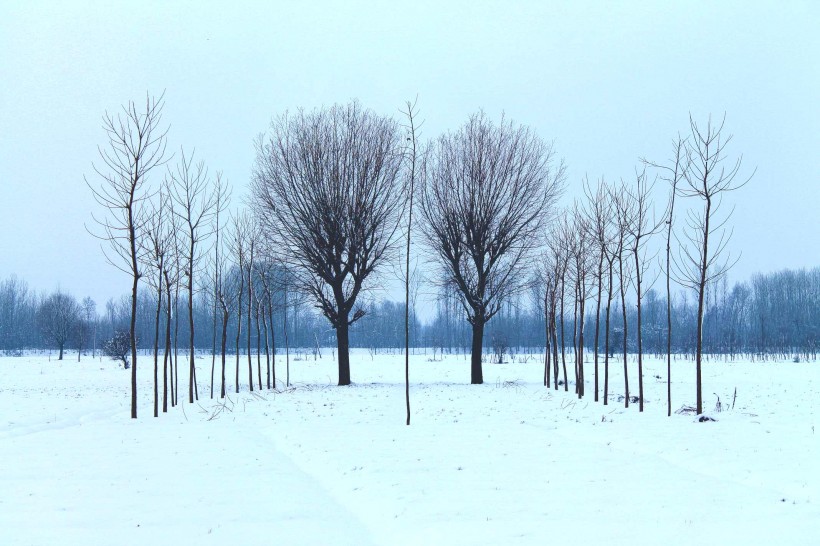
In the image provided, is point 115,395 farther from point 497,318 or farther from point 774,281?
point 774,281

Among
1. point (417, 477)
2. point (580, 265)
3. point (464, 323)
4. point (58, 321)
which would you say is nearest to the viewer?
point (417, 477)

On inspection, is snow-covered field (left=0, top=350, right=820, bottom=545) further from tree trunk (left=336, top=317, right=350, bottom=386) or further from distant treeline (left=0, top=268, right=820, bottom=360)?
distant treeline (left=0, top=268, right=820, bottom=360)

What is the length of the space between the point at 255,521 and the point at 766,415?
13827 mm

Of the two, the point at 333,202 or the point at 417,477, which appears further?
the point at 333,202

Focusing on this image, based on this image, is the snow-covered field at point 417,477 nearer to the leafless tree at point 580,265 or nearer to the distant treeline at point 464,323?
the leafless tree at point 580,265

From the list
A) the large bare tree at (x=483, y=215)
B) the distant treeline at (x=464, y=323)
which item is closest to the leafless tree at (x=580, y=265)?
the large bare tree at (x=483, y=215)

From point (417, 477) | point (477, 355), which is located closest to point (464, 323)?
point (477, 355)

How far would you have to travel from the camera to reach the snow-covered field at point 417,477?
21.0ft

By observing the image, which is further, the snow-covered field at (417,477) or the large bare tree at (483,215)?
the large bare tree at (483,215)

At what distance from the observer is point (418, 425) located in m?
13.9

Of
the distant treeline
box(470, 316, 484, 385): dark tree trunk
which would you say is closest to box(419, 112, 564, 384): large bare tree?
box(470, 316, 484, 385): dark tree trunk

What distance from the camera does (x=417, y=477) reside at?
8.91 metres

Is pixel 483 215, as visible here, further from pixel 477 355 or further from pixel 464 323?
pixel 464 323

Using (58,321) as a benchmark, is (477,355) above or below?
below
